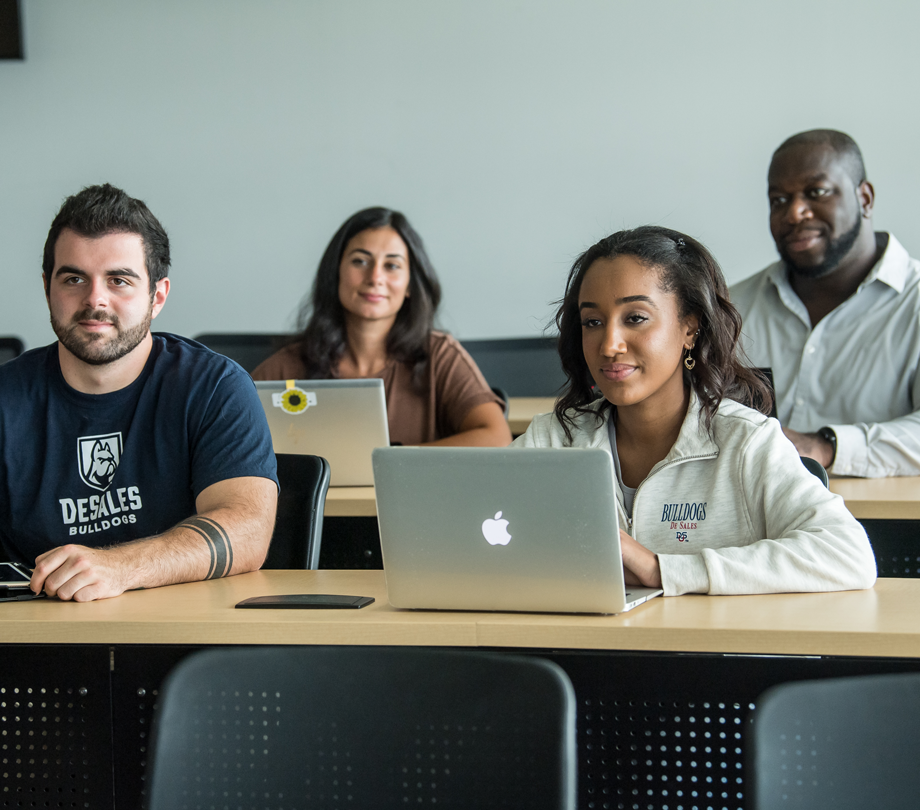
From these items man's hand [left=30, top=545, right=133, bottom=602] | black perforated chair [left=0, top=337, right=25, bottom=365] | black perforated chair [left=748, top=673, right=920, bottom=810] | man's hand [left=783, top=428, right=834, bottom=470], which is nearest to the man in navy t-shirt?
man's hand [left=30, top=545, right=133, bottom=602]

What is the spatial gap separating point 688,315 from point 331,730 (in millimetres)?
1003

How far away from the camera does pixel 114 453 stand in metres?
1.79

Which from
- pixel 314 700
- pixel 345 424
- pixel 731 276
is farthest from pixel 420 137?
pixel 314 700

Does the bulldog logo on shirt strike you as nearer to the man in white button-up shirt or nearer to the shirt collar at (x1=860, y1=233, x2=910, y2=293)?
A: the man in white button-up shirt

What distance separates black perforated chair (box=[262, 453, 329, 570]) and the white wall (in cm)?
241

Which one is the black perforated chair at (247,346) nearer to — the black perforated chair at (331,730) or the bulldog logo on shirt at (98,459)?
the bulldog logo on shirt at (98,459)

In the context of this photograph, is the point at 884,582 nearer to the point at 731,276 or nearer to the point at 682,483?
the point at 682,483

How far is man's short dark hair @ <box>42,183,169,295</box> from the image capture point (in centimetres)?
180

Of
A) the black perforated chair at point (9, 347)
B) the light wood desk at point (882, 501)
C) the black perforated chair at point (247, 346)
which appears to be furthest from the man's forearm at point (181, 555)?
the black perforated chair at point (9, 347)

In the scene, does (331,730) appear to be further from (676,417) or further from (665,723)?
(676,417)

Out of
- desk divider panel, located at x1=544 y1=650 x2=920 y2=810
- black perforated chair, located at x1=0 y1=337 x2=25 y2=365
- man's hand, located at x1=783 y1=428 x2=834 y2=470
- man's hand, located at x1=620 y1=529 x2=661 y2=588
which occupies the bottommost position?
desk divider panel, located at x1=544 y1=650 x2=920 y2=810

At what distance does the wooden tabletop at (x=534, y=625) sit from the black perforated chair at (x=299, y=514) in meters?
0.39

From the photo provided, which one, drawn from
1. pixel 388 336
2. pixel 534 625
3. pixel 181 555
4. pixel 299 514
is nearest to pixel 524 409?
pixel 388 336

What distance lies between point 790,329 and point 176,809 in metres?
2.36
